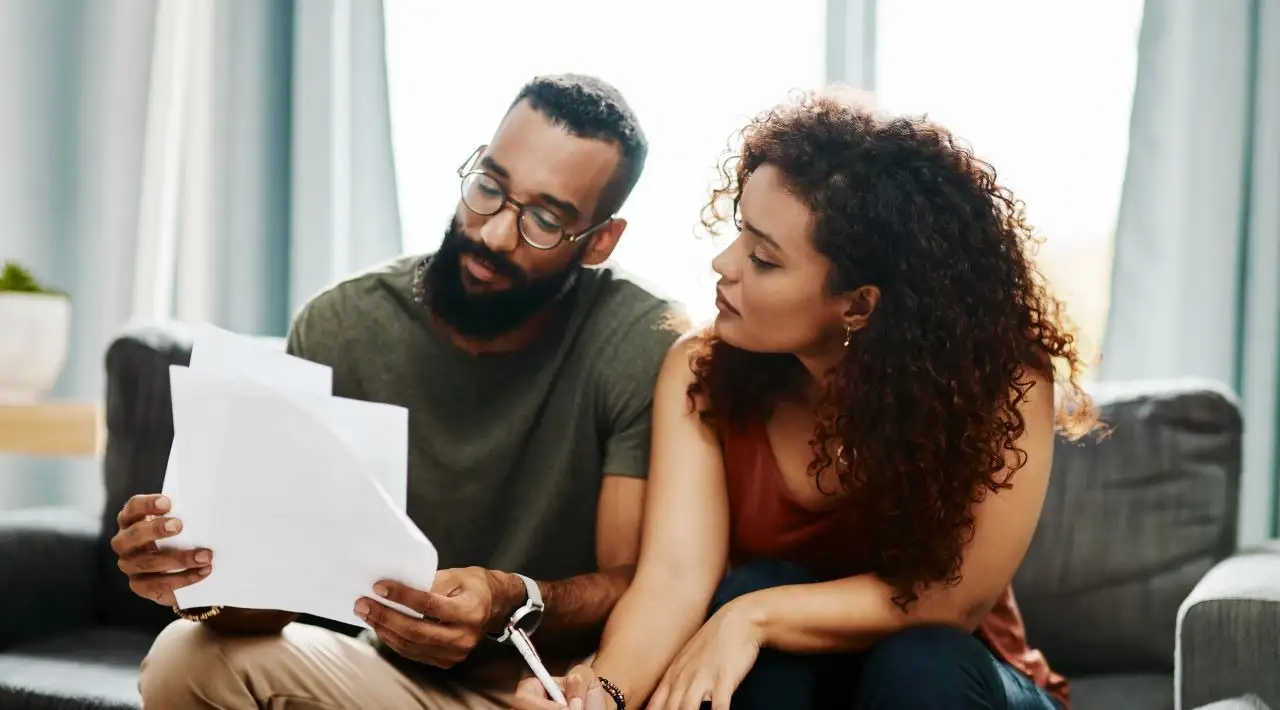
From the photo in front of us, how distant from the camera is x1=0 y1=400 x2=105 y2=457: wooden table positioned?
7.04 ft

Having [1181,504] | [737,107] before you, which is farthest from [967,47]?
[1181,504]

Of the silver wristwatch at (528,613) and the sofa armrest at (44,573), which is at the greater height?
the silver wristwatch at (528,613)

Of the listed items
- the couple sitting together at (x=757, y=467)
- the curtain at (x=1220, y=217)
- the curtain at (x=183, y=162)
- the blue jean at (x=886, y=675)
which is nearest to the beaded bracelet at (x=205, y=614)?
the couple sitting together at (x=757, y=467)

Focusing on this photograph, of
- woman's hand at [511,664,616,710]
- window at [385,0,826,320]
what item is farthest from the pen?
window at [385,0,826,320]

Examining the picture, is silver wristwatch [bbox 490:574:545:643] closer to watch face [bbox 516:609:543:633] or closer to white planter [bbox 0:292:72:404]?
watch face [bbox 516:609:543:633]

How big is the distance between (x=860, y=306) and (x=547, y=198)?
1.45ft

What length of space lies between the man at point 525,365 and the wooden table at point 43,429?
0.76 m

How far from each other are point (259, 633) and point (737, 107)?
1515 mm

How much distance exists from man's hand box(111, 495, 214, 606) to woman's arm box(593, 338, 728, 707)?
43 centimetres

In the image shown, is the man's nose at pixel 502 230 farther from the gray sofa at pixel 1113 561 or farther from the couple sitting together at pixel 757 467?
the gray sofa at pixel 1113 561

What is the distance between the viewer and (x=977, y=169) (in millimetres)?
1305

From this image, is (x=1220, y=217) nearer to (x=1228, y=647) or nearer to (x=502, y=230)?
(x=1228, y=647)

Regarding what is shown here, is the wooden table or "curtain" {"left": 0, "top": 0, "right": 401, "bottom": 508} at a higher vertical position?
"curtain" {"left": 0, "top": 0, "right": 401, "bottom": 508}

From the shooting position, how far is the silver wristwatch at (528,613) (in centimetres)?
131
